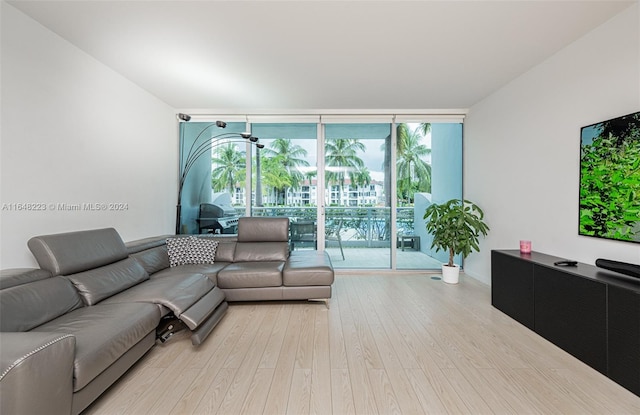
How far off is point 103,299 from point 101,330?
671 mm

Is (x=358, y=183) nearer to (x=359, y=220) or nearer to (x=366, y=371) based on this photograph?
(x=359, y=220)

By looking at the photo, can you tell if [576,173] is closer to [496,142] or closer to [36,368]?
[496,142]

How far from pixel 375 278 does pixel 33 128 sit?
4278 mm

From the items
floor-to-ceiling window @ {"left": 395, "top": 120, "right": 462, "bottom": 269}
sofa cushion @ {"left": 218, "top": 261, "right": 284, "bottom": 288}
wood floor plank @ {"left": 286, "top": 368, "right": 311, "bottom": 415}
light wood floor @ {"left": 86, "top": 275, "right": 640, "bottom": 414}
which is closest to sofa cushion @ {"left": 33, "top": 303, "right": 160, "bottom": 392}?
light wood floor @ {"left": 86, "top": 275, "right": 640, "bottom": 414}

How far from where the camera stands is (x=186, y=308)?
215 cm

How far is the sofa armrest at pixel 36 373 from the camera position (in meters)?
1.09

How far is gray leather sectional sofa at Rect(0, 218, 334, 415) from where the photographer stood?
3.92ft

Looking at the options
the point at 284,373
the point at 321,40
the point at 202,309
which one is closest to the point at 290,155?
the point at 321,40

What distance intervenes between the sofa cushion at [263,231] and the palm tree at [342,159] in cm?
134

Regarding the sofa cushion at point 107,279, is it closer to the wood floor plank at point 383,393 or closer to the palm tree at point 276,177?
the wood floor plank at point 383,393

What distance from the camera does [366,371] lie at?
6.17 ft

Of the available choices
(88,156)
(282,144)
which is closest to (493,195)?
(282,144)

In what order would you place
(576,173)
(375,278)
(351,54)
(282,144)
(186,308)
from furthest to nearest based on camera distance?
(282,144) → (375,278) → (351,54) → (576,173) → (186,308)

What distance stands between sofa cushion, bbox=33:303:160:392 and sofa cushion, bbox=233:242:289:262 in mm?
1484
